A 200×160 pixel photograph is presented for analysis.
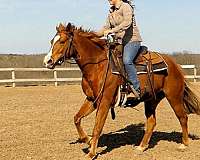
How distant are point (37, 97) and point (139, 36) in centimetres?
1161

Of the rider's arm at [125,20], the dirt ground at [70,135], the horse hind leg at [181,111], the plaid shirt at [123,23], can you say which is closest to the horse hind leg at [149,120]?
the dirt ground at [70,135]

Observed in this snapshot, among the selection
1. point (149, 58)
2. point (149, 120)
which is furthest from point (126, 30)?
point (149, 120)

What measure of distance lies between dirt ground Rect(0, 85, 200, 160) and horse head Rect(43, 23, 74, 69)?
70.7 inches

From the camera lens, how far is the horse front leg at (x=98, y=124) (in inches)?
304

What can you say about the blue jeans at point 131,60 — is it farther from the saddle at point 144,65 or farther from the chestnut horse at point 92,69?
the chestnut horse at point 92,69

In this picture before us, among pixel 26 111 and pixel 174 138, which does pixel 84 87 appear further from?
pixel 26 111

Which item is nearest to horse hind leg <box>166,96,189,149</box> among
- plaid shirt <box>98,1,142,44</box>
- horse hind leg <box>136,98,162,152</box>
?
horse hind leg <box>136,98,162,152</box>

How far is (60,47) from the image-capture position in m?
7.70

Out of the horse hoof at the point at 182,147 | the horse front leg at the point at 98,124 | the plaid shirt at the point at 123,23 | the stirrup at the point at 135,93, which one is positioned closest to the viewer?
the horse front leg at the point at 98,124

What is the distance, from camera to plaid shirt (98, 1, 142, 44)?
7999mm

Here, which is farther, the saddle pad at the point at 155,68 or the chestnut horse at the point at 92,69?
the saddle pad at the point at 155,68

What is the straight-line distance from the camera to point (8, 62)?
45406mm

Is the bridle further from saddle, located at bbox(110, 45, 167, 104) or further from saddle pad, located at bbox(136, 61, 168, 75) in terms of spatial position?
saddle pad, located at bbox(136, 61, 168, 75)

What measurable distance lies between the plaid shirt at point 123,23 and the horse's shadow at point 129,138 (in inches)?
89.8
